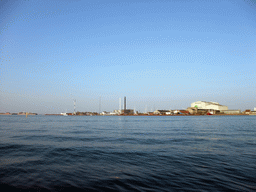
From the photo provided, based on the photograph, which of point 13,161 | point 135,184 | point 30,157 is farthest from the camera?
point 30,157

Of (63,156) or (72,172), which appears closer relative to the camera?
(72,172)

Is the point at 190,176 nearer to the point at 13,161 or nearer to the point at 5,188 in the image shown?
the point at 5,188

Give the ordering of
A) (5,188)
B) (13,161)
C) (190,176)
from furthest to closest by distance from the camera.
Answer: (13,161) < (190,176) < (5,188)

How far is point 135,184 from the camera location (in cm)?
782

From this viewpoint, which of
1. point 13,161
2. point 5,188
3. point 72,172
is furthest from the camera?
point 13,161

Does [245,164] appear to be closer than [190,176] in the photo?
No

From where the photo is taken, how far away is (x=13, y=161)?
11805 millimetres

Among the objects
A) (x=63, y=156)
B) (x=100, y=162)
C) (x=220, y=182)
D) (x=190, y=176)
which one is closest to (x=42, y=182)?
(x=100, y=162)

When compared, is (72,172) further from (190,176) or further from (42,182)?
(190,176)

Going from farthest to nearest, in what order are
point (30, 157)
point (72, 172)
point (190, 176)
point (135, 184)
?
point (30, 157) → point (72, 172) → point (190, 176) → point (135, 184)

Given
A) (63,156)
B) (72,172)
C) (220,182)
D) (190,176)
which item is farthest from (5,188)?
(220,182)

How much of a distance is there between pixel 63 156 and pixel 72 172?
4.23 metres

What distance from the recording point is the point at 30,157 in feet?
42.5

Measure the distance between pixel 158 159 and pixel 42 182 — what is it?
7.71 meters
